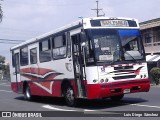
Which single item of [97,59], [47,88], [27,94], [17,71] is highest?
[97,59]

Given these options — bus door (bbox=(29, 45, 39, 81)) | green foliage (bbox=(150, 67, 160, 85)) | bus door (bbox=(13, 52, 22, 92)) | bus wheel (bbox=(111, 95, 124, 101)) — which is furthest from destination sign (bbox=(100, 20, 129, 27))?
green foliage (bbox=(150, 67, 160, 85))

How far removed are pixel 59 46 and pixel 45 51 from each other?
5.89ft

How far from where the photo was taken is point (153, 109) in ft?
45.0

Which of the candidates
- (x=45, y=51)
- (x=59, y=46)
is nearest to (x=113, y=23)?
(x=59, y=46)

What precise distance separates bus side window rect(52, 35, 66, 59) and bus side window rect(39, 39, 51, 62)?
605 mm

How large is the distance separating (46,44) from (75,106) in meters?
3.80

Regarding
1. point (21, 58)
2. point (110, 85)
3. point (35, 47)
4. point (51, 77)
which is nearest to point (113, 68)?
point (110, 85)

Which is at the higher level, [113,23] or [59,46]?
[113,23]

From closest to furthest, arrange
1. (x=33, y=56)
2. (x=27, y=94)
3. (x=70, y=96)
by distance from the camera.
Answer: (x=70, y=96), (x=33, y=56), (x=27, y=94)

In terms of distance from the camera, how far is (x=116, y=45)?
593 inches

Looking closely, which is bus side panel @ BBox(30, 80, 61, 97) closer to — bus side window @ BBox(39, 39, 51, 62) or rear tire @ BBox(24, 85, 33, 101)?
rear tire @ BBox(24, 85, 33, 101)

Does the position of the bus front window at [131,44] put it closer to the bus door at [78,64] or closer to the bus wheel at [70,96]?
the bus door at [78,64]

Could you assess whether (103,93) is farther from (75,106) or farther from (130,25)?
(130,25)

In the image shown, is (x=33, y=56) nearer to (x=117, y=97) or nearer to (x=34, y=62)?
(x=34, y=62)
